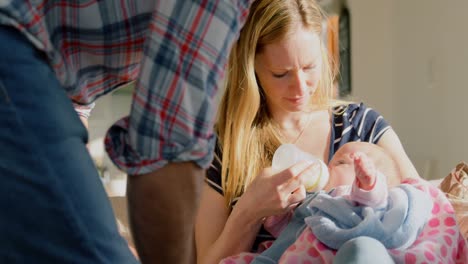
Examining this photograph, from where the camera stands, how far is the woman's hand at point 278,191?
144cm

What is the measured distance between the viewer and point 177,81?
0.62m

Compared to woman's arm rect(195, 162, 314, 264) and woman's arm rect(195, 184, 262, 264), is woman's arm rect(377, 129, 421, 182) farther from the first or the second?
woman's arm rect(195, 184, 262, 264)

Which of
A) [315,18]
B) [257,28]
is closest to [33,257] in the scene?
[257,28]

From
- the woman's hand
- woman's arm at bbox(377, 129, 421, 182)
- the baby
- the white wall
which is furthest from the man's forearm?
the white wall

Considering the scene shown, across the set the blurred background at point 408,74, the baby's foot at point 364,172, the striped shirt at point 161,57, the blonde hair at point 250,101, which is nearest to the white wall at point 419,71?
the blurred background at point 408,74

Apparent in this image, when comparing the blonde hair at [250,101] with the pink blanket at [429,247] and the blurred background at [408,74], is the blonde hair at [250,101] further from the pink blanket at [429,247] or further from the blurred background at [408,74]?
the blurred background at [408,74]

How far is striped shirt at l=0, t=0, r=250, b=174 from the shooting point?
620 millimetres

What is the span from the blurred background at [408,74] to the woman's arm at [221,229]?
1.50 meters

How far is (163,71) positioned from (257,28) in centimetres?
99

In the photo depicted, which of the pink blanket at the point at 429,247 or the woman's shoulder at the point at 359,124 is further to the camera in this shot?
the woman's shoulder at the point at 359,124

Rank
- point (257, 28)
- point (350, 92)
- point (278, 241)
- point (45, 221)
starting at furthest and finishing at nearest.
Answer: point (350, 92), point (257, 28), point (278, 241), point (45, 221)

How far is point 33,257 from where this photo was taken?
62 cm

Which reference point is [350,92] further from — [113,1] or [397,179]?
[113,1]

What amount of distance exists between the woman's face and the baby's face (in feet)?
0.54
